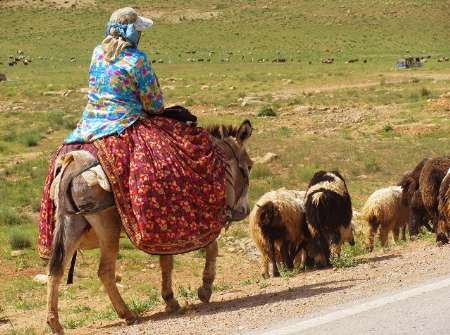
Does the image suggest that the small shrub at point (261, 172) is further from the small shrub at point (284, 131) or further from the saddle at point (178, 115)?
the saddle at point (178, 115)

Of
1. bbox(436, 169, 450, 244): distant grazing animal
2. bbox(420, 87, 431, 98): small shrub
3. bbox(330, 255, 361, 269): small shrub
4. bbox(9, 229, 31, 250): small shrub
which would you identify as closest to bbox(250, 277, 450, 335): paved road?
bbox(330, 255, 361, 269): small shrub

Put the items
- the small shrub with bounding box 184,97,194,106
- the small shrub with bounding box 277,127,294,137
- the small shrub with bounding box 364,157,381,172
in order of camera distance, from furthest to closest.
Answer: the small shrub with bounding box 184,97,194,106 < the small shrub with bounding box 277,127,294,137 < the small shrub with bounding box 364,157,381,172

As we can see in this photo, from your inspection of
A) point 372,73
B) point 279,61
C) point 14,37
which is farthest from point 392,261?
point 14,37

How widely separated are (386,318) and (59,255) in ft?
9.36

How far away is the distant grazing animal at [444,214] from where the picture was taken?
10.9m

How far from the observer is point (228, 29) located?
94625mm

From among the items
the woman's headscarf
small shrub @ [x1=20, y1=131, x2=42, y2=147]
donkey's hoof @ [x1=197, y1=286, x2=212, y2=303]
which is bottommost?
small shrub @ [x1=20, y1=131, x2=42, y2=147]

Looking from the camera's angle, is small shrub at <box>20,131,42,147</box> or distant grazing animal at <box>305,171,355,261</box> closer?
distant grazing animal at <box>305,171,355,261</box>

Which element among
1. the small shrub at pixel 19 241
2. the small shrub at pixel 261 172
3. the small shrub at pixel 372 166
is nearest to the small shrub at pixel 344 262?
the small shrub at pixel 19 241

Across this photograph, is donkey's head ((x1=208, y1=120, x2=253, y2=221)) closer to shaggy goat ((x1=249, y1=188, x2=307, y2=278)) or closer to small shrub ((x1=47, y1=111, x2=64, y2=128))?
shaggy goat ((x1=249, y1=188, x2=307, y2=278))

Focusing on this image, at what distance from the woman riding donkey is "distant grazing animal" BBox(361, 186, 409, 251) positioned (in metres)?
7.25

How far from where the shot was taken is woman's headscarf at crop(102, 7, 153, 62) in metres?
8.35

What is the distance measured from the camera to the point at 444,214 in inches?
435

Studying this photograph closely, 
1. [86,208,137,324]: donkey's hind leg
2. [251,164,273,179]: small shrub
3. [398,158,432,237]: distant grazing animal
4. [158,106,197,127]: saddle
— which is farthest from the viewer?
[251,164,273,179]: small shrub
